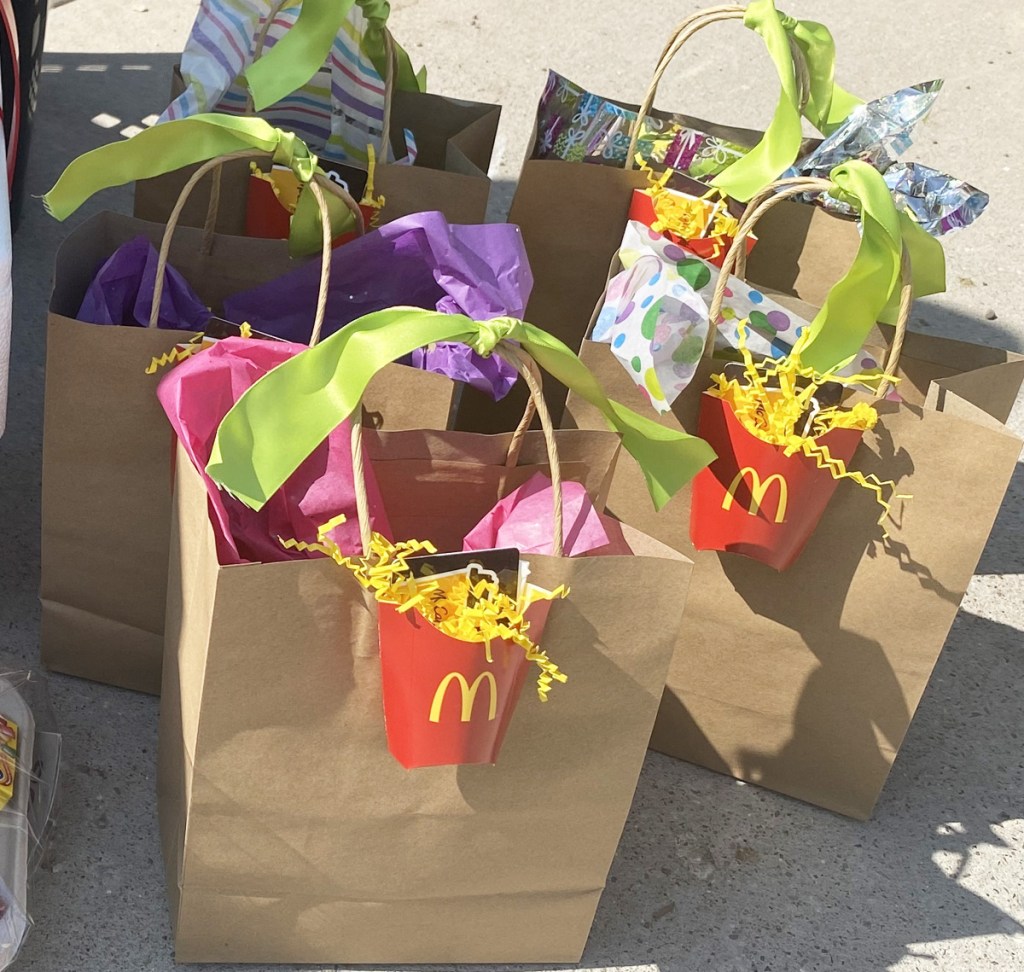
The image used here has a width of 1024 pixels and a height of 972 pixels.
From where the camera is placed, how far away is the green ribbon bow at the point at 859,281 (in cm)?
138

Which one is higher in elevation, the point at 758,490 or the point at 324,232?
the point at 324,232

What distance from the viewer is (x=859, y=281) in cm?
141

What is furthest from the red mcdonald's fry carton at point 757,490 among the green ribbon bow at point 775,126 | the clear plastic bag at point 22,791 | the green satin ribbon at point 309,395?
the clear plastic bag at point 22,791

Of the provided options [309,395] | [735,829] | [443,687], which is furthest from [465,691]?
[735,829]

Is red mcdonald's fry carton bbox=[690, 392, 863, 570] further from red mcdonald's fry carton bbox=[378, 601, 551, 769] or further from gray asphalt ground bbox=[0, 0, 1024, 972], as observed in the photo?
red mcdonald's fry carton bbox=[378, 601, 551, 769]

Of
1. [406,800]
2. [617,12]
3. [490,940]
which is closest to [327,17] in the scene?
[406,800]

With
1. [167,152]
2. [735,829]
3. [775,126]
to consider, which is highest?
[775,126]

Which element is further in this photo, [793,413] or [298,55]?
[298,55]

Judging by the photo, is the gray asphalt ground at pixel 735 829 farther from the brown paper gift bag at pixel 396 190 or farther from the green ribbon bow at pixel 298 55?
the green ribbon bow at pixel 298 55

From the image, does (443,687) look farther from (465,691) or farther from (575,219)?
(575,219)

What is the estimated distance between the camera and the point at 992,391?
60.0 inches

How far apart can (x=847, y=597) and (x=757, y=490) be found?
0.68 ft

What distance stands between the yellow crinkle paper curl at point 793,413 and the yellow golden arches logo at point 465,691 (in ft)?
1.43

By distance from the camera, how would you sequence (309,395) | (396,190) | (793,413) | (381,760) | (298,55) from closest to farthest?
(309,395) < (381,760) < (793,413) < (298,55) < (396,190)
